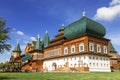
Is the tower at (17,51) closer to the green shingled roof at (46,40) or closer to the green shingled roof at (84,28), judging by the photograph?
the green shingled roof at (46,40)

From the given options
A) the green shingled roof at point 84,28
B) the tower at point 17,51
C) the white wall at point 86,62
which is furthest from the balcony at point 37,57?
the tower at point 17,51

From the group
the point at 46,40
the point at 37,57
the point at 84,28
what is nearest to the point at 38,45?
the point at 46,40

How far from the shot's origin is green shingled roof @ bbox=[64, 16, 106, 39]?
2017 inches

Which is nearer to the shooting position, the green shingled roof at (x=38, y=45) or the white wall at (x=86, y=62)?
the white wall at (x=86, y=62)

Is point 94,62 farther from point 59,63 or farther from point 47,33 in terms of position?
point 47,33

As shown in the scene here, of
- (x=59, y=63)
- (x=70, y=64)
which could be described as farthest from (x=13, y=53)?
(x=70, y=64)

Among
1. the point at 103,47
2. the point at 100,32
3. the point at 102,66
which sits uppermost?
the point at 100,32

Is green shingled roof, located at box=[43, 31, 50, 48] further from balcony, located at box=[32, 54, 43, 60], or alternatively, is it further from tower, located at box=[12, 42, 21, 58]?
tower, located at box=[12, 42, 21, 58]

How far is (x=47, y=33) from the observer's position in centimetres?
7956

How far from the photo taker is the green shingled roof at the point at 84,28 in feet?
168

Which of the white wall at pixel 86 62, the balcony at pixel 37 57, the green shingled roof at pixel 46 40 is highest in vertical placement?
the green shingled roof at pixel 46 40

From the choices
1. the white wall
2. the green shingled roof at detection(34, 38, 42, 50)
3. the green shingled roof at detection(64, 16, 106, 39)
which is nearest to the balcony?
the green shingled roof at detection(34, 38, 42, 50)

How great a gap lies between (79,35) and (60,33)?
15991 millimetres

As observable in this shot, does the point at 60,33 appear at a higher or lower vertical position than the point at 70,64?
higher
